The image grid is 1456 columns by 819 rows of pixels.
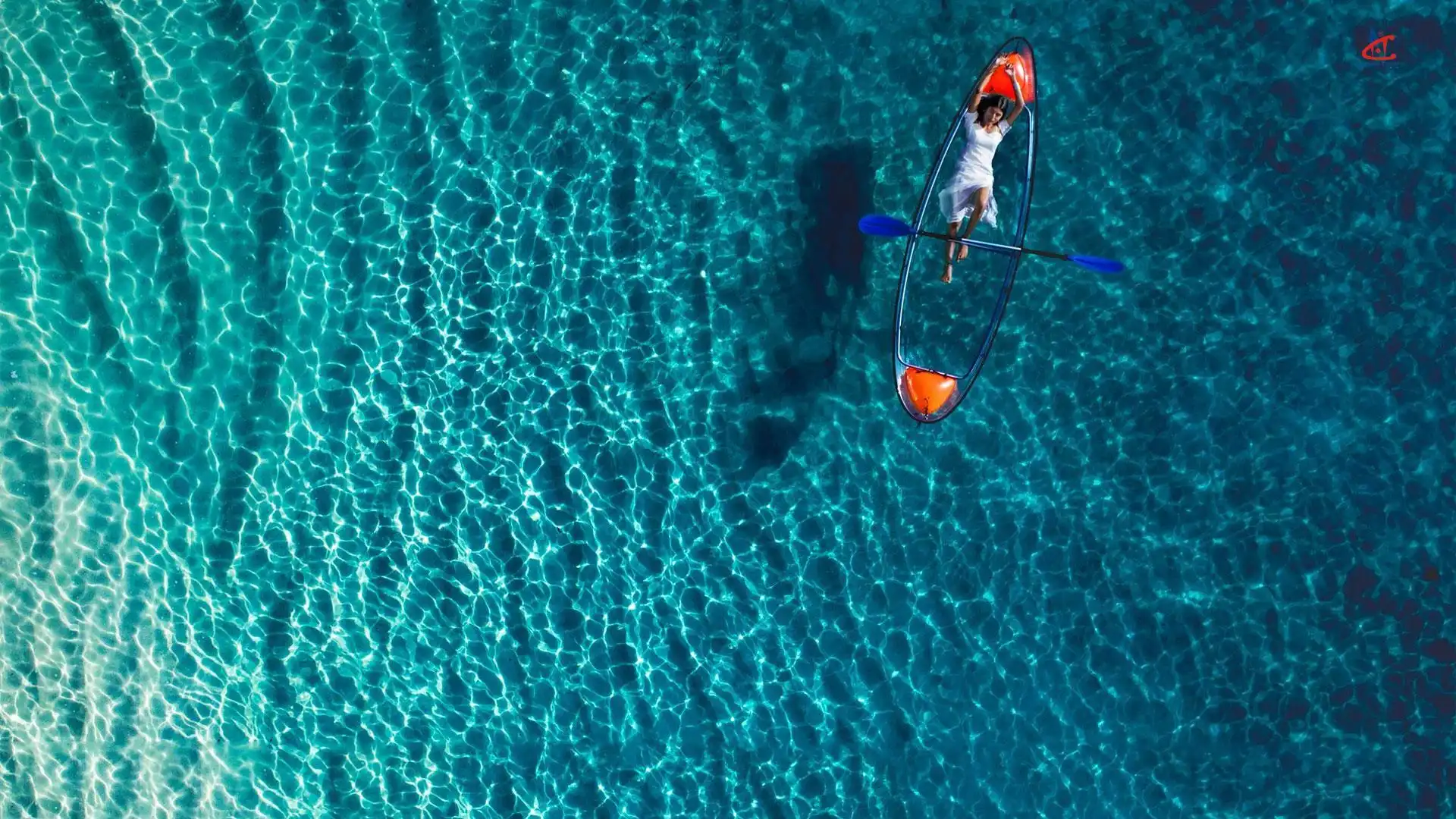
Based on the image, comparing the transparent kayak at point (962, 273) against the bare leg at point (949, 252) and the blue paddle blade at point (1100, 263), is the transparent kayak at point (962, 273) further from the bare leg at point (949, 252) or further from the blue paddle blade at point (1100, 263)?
the blue paddle blade at point (1100, 263)

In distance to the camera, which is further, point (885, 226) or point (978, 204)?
point (978, 204)

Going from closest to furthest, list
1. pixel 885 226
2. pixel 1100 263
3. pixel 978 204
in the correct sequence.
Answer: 1. pixel 1100 263
2. pixel 885 226
3. pixel 978 204

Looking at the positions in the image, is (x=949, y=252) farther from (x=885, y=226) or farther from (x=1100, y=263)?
(x=1100, y=263)

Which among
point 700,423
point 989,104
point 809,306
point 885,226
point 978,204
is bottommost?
point 700,423

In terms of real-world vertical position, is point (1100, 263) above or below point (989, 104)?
below

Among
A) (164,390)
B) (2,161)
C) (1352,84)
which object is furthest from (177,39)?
(1352,84)

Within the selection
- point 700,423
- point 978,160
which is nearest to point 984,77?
point 978,160

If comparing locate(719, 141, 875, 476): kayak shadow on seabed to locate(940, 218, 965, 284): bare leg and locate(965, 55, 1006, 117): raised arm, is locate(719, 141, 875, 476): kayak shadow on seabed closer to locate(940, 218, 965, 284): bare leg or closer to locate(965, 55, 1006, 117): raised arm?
locate(940, 218, 965, 284): bare leg
